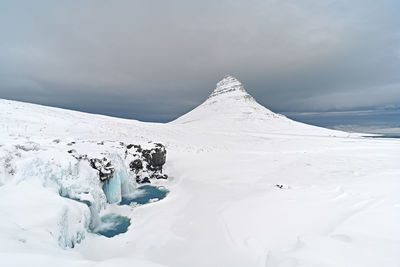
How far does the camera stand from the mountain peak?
436 feet

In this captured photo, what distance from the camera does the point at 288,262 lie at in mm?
4945

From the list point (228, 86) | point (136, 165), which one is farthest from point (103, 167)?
point (228, 86)

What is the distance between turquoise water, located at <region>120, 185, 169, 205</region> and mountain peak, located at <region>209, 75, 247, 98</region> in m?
122

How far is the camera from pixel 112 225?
9.80 m

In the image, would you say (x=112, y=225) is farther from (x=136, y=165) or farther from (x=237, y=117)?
(x=237, y=117)

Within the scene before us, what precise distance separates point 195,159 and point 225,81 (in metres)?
137

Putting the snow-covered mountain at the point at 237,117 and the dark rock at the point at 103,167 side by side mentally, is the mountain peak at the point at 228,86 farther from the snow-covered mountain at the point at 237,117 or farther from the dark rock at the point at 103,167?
the dark rock at the point at 103,167

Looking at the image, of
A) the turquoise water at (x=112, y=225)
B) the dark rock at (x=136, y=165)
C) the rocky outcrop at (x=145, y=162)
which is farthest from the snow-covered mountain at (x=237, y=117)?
the turquoise water at (x=112, y=225)

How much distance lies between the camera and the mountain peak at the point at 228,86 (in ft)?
436

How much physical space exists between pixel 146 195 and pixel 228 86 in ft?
442

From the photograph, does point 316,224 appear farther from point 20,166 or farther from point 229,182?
point 20,166

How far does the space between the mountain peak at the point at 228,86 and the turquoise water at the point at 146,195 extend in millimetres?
121953

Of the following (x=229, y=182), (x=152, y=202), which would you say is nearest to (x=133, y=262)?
(x=152, y=202)

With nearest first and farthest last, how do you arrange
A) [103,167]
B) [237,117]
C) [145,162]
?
[103,167]
[145,162]
[237,117]
